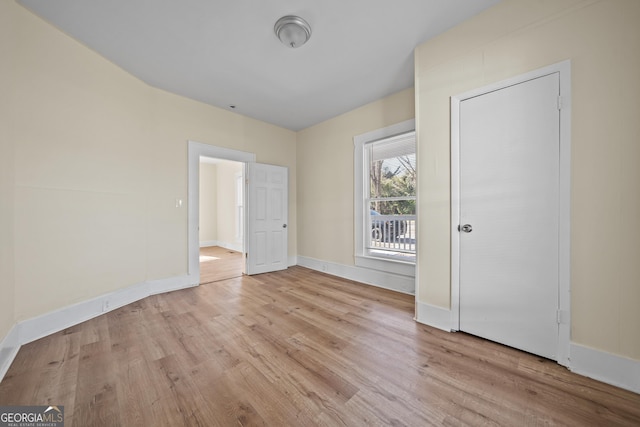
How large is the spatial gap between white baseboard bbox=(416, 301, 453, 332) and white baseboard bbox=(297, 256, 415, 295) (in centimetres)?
83

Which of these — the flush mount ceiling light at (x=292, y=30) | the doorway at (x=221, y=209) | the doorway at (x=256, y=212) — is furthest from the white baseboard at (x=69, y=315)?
the flush mount ceiling light at (x=292, y=30)

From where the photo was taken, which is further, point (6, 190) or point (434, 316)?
point (434, 316)

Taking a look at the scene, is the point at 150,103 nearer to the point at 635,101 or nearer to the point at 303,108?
the point at 303,108

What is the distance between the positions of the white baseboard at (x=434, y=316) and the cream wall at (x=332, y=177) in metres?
1.62

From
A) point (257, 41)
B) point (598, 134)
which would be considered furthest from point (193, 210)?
point (598, 134)

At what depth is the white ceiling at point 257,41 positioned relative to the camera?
→ 6.36ft

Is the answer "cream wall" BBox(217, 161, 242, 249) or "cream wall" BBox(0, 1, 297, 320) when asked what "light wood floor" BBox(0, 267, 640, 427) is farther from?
"cream wall" BBox(217, 161, 242, 249)

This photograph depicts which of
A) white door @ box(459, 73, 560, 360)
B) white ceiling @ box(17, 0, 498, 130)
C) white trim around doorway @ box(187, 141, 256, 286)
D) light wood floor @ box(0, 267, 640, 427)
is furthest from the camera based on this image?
white trim around doorway @ box(187, 141, 256, 286)

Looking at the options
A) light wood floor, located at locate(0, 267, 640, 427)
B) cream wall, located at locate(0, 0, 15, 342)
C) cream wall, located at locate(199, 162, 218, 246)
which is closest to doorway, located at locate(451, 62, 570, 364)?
light wood floor, located at locate(0, 267, 640, 427)

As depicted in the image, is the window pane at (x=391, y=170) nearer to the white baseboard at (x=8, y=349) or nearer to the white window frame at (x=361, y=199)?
the white window frame at (x=361, y=199)

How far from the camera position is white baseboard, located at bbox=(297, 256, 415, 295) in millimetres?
3243

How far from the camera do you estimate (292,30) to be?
6.90 feet

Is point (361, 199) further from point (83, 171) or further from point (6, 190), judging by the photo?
point (6, 190)

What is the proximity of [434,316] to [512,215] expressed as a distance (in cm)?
116
